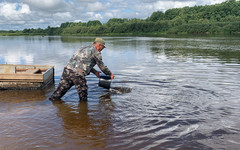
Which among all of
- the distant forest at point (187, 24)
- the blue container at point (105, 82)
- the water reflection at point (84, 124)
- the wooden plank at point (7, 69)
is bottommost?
the water reflection at point (84, 124)

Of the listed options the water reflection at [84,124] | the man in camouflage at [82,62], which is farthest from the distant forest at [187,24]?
the water reflection at [84,124]

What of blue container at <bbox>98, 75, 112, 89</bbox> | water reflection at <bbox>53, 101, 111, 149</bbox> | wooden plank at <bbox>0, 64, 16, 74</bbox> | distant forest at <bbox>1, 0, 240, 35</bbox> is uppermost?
distant forest at <bbox>1, 0, 240, 35</bbox>

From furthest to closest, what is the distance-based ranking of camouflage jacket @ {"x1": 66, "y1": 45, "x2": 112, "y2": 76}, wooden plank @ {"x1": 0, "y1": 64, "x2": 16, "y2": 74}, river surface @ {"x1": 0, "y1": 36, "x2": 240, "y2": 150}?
wooden plank @ {"x1": 0, "y1": 64, "x2": 16, "y2": 74}, camouflage jacket @ {"x1": 66, "y1": 45, "x2": 112, "y2": 76}, river surface @ {"x1": 0, "y1": 36, "x2": 240, "y2": 150}

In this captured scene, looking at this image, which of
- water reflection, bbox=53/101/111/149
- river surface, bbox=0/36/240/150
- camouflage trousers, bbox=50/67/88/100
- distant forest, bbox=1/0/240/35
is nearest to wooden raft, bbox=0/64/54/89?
river surface, bbox=0/36/240/150

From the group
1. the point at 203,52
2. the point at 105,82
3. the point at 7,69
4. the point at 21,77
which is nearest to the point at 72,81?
the point at 105,82

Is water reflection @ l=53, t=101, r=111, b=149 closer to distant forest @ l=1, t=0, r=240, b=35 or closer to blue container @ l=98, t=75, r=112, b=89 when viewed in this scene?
blue container @ l=98, t=75, r=112, b=89

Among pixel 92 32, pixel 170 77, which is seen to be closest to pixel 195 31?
pixel 92 32

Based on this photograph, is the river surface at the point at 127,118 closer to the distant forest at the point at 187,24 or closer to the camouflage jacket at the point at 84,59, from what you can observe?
the camouflage jacket at the point at 84,59

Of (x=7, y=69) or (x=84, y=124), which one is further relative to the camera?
(x=7, y=69)

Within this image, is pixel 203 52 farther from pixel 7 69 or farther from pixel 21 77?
pixel 21 77

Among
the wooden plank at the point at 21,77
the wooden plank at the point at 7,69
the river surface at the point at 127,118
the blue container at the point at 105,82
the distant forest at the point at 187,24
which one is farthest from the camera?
the distant forest at the point at 187,24

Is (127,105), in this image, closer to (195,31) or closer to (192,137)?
(192,137)

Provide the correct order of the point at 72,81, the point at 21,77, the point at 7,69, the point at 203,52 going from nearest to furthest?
the point at 72,81
the point at 21,77
the point at 7,69
the point at 203,52

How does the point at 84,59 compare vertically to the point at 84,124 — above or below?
above
